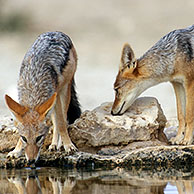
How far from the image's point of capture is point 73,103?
39.9 feet

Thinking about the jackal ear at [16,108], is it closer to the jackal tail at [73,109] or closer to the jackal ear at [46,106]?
the jackal ear at [46,106]

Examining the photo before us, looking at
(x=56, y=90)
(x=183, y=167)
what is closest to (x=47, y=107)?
(x=56, y=90)

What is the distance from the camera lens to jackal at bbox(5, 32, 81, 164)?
9.21m

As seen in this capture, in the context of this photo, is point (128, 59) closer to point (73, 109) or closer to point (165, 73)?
point (165, 73)

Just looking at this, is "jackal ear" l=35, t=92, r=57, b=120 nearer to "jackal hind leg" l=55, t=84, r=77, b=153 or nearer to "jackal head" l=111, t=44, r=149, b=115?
"jackal hind leg" l=55, t=84, r=77, b=153

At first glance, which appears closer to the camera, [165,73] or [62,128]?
[62,128]

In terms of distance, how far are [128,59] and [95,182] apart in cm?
451

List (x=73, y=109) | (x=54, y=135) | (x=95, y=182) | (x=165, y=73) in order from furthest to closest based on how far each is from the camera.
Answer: (x=73, y=109) → (x=165, y=73) → (x=54, y=135) → (x=95, y=182)

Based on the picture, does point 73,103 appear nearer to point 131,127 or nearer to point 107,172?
point 131,127

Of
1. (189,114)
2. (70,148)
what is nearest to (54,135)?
(70,148)

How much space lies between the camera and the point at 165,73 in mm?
11523

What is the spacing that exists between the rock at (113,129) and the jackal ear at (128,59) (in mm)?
1144

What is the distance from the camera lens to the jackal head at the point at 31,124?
30.1ft

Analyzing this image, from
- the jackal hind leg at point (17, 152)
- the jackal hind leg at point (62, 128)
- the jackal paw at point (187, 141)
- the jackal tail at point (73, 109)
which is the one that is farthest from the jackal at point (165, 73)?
the jackal hind leg at point (17, 152)
